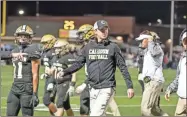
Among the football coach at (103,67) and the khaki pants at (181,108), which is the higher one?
the football coach at (103,67)

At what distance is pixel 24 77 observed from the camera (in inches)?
322

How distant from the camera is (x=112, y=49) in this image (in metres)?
7.69

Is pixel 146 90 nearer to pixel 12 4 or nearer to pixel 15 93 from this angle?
pixel 15 93

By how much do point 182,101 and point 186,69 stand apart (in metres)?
0.46

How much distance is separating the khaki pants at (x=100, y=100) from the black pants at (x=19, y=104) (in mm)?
1051

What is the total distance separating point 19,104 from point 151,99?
9.05ft

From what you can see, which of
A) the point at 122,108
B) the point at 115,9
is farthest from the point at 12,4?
the point at 122,108

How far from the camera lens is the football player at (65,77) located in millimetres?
10148

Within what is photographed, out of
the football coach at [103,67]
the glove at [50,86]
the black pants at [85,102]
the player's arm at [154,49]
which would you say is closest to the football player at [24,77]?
the football coach at [103,67]

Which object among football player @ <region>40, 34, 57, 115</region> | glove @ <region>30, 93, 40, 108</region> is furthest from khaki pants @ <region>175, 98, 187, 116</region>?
football player @ <region>40, 34, 57, 115</region>

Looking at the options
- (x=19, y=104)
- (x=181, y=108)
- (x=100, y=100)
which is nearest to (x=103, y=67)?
(x=100, y=100)

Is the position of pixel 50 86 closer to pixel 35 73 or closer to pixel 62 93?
pixel 62 93

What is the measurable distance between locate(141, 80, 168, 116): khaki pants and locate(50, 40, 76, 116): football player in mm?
1468

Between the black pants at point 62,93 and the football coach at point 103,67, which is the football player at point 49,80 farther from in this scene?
the football coach at point 103,67
